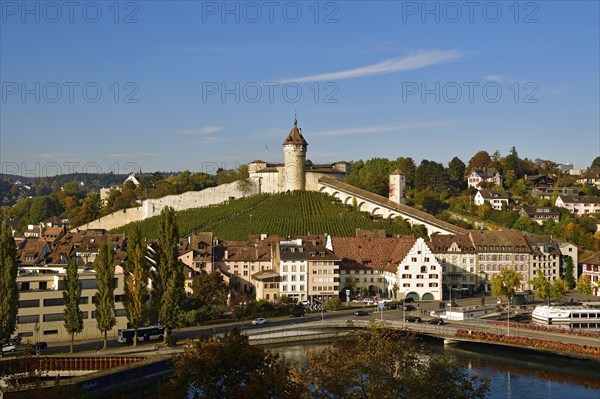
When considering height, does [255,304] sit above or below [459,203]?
below

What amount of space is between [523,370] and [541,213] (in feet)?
Answer: 181

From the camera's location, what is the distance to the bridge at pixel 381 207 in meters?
83.9

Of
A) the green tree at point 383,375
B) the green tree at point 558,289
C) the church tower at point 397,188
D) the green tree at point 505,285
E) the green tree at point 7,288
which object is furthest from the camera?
the church tower at point 397,188

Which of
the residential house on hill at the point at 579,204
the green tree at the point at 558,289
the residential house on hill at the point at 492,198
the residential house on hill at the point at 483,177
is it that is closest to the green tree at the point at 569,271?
the green tree at the point at 558,289

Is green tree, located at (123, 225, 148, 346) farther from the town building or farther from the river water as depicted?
the river water

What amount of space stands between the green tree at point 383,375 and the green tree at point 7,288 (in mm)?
22325

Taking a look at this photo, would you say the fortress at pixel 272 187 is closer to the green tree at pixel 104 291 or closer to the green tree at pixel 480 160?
the green tree at pixel 480 160

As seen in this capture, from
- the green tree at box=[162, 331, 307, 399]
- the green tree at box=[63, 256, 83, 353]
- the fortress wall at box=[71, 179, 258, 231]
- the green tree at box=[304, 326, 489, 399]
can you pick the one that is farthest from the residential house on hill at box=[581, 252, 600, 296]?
the green tree at box=[162, 331, 307, 399]

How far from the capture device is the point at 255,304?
58562mm

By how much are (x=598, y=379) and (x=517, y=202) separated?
67176mm

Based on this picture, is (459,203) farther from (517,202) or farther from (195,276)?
(195,276)

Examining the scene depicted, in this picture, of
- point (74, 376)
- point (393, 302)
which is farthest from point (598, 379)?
point (74, 376)

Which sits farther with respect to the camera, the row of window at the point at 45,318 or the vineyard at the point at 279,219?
the vineyard at the point at 279,219

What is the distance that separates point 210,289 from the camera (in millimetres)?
60750
